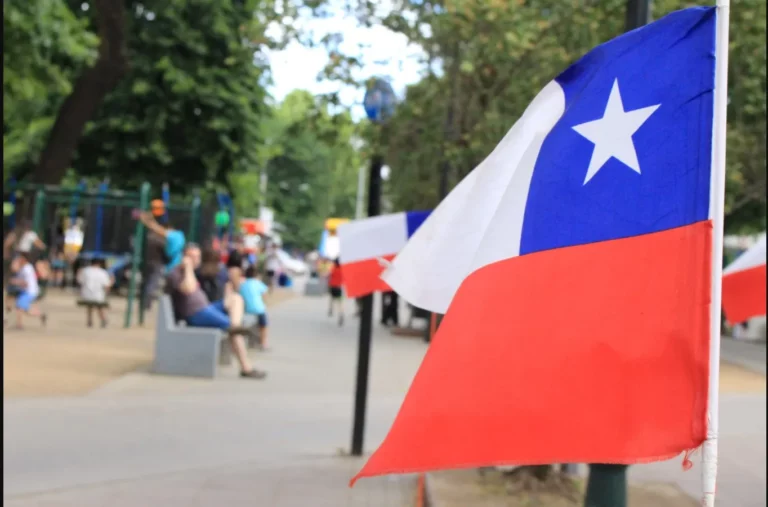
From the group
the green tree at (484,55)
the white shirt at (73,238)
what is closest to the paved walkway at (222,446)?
the green tree at (484,55)

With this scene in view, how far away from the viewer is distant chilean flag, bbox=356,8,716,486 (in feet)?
11.7

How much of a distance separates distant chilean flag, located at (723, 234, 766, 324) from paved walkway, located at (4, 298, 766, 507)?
1424 mm

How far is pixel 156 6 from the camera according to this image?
1088 inches

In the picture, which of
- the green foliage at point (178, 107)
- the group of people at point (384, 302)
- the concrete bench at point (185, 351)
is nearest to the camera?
the concrete bench at point (185, 351)

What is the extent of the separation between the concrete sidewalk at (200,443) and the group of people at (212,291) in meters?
0.58

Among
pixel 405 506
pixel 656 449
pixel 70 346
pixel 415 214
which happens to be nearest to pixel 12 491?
pixel 405 506

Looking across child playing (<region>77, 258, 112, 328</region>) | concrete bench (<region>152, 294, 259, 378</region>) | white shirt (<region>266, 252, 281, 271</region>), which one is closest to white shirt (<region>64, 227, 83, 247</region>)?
child playing (<region>77, 258, 112, 328</region>)

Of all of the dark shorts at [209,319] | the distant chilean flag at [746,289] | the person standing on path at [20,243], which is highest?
the person standing on path at [20,243]

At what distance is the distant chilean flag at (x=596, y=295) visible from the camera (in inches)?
140

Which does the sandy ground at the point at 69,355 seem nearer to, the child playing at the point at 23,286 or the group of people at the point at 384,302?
the child playing at the point at 23,286

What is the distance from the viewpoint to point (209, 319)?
13484 millimetres

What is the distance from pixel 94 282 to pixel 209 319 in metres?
5.80

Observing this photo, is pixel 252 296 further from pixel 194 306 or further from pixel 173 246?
pixel 173 246

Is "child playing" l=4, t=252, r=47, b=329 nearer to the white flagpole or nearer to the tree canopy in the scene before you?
the tree canopy
